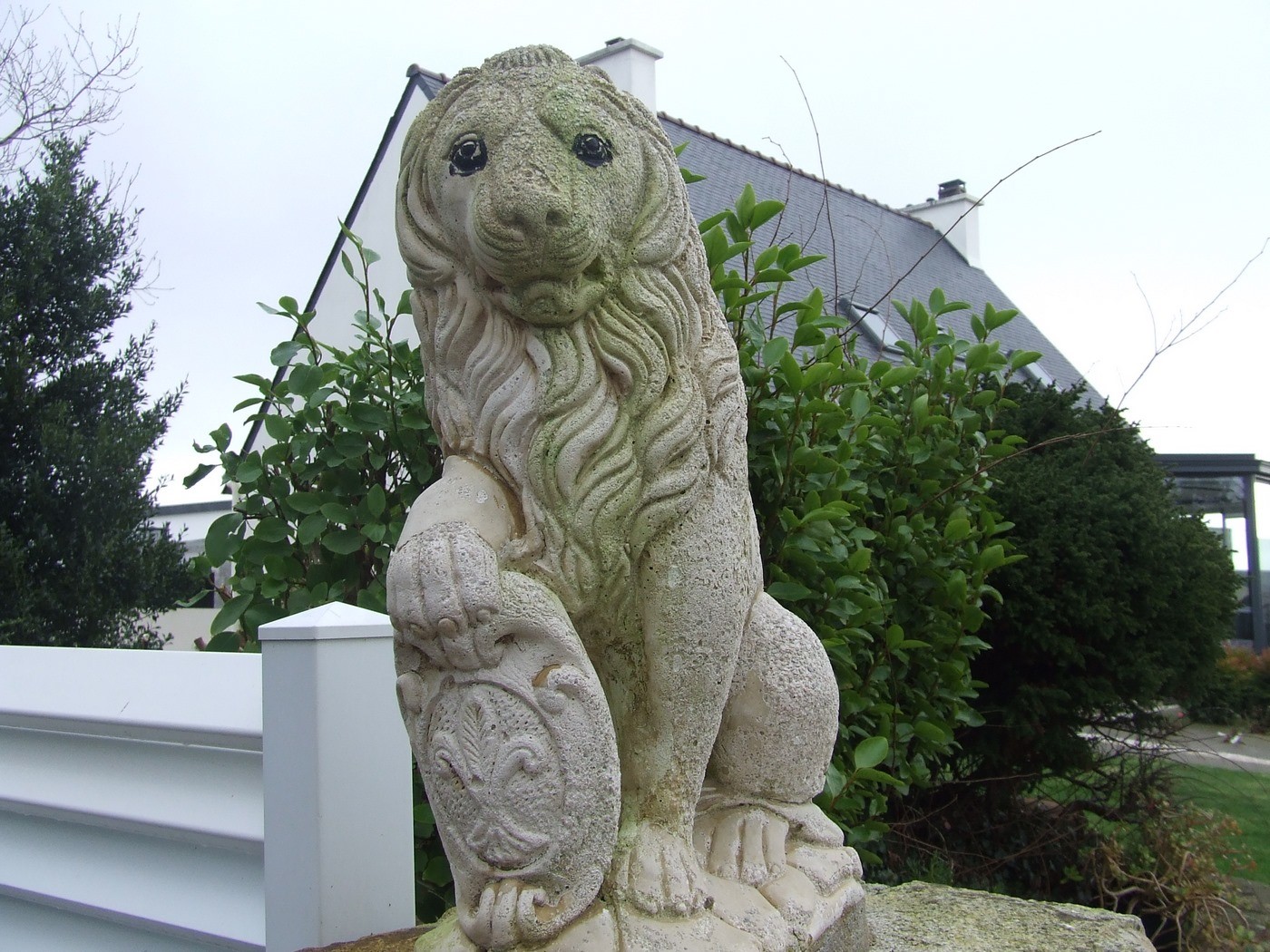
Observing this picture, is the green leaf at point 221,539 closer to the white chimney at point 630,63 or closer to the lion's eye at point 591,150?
the lion's eye at point 591,150

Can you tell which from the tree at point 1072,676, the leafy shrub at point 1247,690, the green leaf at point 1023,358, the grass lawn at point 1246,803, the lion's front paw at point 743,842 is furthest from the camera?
the leafy shrub at point 1247,690

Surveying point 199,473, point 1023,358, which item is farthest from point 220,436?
point 1023,358

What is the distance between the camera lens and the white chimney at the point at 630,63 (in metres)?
7.09

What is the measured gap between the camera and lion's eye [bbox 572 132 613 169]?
5.17ft

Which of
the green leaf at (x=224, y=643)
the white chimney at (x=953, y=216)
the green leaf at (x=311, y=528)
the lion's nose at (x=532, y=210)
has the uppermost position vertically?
the white chimney at (x=953, y=216)

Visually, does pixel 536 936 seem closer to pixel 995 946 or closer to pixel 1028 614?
pixel 995 946

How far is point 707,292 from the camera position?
5.76 ft

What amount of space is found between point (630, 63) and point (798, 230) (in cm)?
164

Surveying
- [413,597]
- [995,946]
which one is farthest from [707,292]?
[995,946]

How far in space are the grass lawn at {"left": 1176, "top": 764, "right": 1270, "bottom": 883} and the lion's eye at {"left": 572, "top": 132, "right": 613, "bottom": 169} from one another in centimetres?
442

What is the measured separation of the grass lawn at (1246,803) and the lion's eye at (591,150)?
14.5 feet

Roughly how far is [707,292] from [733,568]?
1.46ft

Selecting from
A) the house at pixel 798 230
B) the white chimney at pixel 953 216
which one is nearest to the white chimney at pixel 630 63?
the house at pixel 798 230

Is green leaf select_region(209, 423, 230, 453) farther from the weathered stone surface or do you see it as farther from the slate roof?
the slate roof
